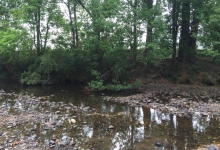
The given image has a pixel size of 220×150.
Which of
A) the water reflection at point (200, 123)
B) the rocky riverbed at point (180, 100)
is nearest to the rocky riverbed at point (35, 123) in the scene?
the rocky riverbed at point (180, 100)

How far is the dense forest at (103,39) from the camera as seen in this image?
15883 millimetres

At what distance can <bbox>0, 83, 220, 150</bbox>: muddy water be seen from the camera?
6910 millimetres

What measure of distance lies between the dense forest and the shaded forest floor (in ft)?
2.00

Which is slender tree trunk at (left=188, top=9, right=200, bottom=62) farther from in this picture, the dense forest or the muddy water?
the muddy water

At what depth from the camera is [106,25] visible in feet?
49.3

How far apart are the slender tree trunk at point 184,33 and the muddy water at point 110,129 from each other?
1081cm

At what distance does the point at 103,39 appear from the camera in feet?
53.3

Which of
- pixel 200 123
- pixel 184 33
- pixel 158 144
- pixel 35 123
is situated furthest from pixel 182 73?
pixel 35 123

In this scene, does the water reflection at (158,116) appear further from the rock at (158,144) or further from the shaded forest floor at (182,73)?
the shaded forest floor at (182,73)

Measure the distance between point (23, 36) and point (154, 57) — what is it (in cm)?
1239

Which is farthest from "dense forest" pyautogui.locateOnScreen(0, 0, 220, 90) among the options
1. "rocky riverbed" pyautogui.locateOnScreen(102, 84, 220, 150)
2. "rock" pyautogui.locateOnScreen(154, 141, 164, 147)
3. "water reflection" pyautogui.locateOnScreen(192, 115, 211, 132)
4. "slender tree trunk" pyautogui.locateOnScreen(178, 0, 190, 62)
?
"rock" pyautogui.locateOnScreen(154, 141, 164, 147)

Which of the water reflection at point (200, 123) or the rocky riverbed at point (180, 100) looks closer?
the water reflection at point (200, 123)

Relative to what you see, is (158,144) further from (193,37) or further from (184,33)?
(184,33)

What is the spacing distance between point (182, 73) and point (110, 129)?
44.1ft
